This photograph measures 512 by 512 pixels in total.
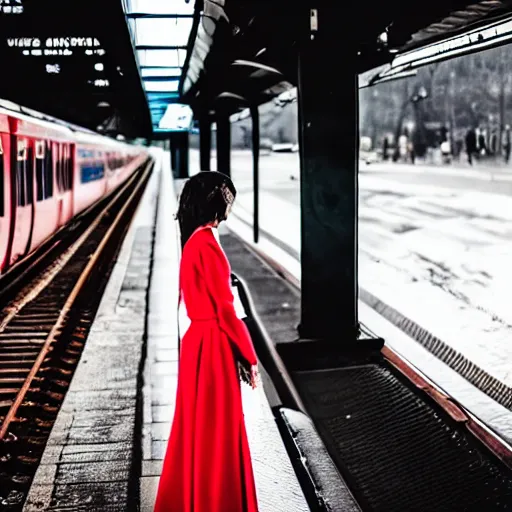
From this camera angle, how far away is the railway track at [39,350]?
426 centimetres

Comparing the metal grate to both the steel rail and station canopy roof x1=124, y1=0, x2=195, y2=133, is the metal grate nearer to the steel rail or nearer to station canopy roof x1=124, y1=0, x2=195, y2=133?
the steel rail

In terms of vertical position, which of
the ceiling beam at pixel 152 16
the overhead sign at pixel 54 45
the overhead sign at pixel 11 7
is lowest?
the ceiling beam at pixel 152 16

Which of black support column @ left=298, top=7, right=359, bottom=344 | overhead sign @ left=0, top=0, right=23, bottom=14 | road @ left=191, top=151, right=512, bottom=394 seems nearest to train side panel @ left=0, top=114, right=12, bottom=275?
overhead sign @ left=0, top=0, right=23, bottom=14

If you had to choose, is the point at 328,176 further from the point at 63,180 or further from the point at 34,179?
the point at 63,180

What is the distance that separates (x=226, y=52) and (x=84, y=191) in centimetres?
891

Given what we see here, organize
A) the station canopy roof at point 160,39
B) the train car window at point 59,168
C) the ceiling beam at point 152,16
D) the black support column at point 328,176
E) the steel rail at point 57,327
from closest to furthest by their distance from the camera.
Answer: the steel rail at point 57,327 → the black support column at point 328,176 → the station canopy roof at point 160,39 → the ceiling beam at point 152,16 → the train car window at point 59,168

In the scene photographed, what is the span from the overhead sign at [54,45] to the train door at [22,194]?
2.42 metres

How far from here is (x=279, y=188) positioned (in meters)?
26.9

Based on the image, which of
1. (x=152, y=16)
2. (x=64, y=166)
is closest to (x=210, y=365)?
(x=152, y=16)

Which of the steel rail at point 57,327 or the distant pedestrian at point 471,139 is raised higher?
the distant pedestrian at point 471,139

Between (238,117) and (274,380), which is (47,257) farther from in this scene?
(274,380)

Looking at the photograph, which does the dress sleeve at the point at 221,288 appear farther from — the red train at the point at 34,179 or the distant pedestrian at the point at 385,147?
the distant pedestrian at the point at 385,147

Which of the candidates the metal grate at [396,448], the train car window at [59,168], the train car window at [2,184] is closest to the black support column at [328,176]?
the metal grate at [396,448]

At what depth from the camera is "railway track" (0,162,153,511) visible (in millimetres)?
4258
